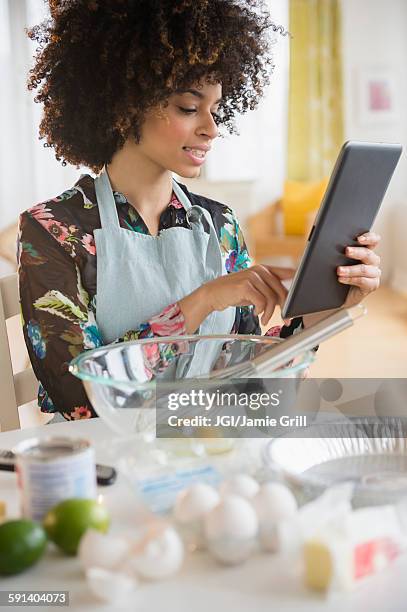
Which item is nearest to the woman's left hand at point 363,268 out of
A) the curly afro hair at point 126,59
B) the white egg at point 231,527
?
the curly afro hair at point 126,59

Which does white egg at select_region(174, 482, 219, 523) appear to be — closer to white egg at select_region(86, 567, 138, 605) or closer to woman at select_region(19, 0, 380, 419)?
white egg at select_region(86, 567, 138, 605)

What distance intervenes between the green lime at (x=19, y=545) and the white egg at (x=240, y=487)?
15 centimetres

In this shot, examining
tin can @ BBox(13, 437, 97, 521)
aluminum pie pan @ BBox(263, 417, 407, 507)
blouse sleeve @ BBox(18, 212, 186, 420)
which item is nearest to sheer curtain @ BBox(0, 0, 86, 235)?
blouse sleeve @ BBox(18, 212, 186, 420)

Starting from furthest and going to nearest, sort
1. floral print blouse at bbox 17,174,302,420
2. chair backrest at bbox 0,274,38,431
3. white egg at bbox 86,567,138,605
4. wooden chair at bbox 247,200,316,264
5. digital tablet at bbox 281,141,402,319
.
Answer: wooden chair at bbox 247,200,316,264, chair backrest at bbox 0,274,38,431, floral print blouse at bbox 17,174,302,420, digital tablet at bbox 281,141,402,319, white egg at bbox 86,567,138,605

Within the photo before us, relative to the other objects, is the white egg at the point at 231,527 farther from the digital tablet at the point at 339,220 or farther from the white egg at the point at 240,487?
the digital tablet at the point at 339,220

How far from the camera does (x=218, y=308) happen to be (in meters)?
1.26

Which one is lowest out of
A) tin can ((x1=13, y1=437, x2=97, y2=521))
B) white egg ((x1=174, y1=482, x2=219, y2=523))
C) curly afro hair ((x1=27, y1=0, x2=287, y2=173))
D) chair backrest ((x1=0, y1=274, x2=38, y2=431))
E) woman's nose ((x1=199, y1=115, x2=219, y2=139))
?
chair backrest ((x1=0, y1=274, x2=38, y2=431))

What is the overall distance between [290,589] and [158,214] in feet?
3.21

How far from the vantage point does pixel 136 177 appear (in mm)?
1481

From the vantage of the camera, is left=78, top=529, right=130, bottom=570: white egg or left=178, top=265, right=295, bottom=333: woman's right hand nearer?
left=78, top=529, right=130, bottom=570: white egg

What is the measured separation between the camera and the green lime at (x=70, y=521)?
26.1 inches

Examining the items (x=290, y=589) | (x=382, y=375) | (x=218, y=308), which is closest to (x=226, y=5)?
(x=218, y=308)

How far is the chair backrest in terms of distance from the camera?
1.37 m

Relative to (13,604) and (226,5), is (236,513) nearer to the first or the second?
(13,604)
